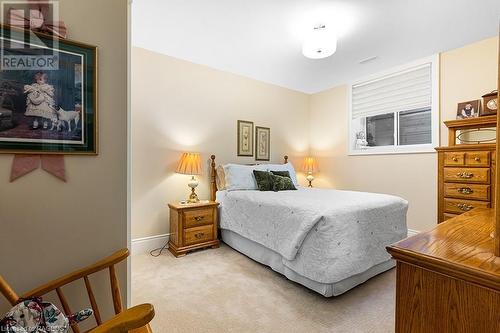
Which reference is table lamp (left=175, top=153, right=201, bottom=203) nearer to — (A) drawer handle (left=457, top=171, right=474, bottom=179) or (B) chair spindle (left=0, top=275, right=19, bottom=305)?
(B) chair spindle (left=0, top=275, right=19, bottom=305)

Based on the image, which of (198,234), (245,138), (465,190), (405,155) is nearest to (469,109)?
(405,155)

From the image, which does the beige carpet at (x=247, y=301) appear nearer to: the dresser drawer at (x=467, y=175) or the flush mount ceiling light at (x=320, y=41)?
the dresser drawer at (x=467, y=175)

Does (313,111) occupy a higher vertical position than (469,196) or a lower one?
higher

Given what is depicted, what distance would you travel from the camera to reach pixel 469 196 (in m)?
2.23

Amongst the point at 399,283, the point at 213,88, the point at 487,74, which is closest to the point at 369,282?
the point at 399,283

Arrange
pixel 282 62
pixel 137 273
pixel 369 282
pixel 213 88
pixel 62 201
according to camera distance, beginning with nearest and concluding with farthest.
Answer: pixel 62 201 → pixel 369 282 → pixel 137 273 → pixel 282 62 → pixel 213 88

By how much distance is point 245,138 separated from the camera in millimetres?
3809

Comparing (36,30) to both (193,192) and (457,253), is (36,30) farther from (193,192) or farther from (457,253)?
(193,192)

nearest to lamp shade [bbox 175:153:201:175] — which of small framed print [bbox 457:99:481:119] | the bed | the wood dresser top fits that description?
the bed

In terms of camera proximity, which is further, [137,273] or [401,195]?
[401,195]

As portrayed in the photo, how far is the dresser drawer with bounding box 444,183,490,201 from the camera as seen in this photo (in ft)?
7.00

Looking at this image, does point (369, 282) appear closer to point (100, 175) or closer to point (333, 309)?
point (333, 309)

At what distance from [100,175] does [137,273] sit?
157 centimetres

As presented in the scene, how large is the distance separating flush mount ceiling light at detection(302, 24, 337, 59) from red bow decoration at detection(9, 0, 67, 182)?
6.83ft
